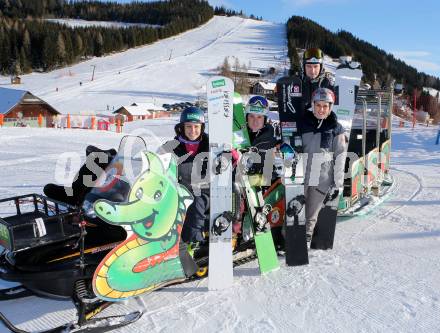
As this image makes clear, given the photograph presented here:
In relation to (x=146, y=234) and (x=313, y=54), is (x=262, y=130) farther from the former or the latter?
(x=146, y=234)

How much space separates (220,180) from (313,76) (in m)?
2.30

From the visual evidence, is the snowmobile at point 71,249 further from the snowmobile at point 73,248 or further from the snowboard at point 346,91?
the snowboard at point 346,91

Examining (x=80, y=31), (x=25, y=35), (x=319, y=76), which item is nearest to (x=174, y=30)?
(x=80, y=31)

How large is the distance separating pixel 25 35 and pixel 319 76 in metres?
79.4

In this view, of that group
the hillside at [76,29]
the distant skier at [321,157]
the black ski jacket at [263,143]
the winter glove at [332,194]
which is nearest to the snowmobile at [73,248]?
the black ski jacket at [263,143]

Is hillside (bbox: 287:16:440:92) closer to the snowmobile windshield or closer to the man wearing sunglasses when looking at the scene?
the man wearing sunglasses

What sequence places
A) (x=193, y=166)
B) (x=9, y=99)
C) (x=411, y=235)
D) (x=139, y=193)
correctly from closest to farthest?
1. (x=139, y=193)
2. (x=193, y=166)
3. (x=411, y=235)
4. (x=9, y=99)

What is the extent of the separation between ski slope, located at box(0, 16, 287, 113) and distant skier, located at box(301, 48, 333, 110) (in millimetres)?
38898

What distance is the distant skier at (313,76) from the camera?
5340 millimetres

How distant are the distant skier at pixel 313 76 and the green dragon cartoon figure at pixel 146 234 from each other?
2529 millimetres

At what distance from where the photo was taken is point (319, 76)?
5.41 meters

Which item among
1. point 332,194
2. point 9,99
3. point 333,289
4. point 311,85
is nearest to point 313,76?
point 311,85

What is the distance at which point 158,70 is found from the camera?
6581 cm

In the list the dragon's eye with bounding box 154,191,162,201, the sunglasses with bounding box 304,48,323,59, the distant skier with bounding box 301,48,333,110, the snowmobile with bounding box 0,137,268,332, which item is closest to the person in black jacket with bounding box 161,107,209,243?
the snowmobile with bounding box 0,137,268,332
